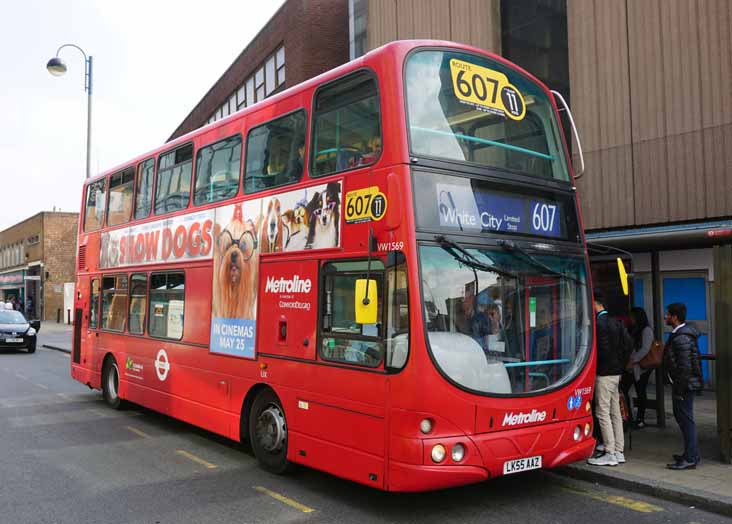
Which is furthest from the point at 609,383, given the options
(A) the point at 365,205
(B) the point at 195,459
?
(B) the point at 195,459

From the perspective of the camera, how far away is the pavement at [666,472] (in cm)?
609

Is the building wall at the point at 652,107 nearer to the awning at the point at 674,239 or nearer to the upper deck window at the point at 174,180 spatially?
the awning at the point at 674,239

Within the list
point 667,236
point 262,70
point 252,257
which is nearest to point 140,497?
point 252,257

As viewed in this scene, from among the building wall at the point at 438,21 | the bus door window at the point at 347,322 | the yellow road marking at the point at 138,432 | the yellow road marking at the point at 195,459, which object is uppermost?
the building wall at the point at 438,21

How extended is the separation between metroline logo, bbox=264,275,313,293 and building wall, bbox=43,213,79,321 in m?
47.7

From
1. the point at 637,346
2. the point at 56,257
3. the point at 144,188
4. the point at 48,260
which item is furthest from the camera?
the point at 56,257

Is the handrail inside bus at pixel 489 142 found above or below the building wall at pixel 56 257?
below

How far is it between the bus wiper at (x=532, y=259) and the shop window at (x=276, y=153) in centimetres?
229

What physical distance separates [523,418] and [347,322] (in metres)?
1.76

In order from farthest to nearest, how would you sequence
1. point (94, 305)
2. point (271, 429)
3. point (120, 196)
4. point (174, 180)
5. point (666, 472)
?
point (94, 305) < point (120, 196) < point (174, 180) < point (271, 429) < point (666, 472)

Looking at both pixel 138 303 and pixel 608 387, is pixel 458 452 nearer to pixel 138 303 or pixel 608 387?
pixel 608 387

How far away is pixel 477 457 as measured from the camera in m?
5.37

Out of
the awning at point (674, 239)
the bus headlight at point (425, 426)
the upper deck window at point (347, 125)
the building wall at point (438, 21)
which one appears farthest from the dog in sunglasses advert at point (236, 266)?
the building wall at point (438, 21)

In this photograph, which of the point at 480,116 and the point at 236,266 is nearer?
the point at 480,116
